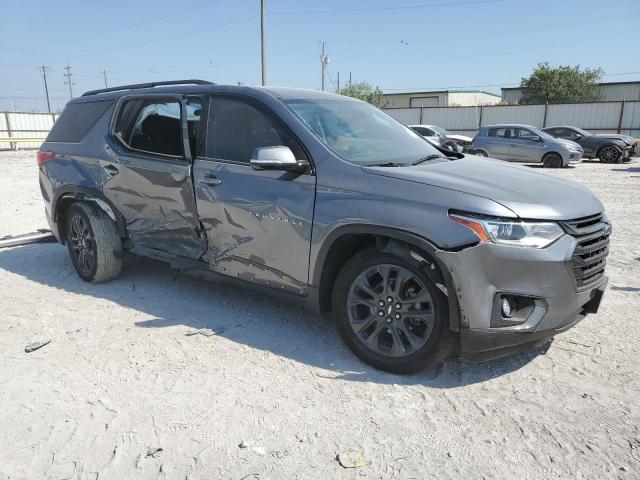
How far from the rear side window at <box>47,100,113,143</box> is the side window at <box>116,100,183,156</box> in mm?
384

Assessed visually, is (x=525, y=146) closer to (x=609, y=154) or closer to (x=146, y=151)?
Result: (x=609, y=154)

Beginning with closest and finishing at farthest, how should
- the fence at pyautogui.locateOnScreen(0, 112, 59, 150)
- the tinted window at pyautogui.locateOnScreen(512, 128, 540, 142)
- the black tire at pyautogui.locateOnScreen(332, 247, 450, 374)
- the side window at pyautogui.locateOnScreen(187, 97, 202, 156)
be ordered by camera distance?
the black tire at pyautogui.locateOnScreen(332, 247, 450, 374) < the side window at pyautogui.locateOnScreen(187, 97, 202, 156) < the tinted window at pyautogui.locateOnScreen(512, 128, 540, 142) < the fence at pyautogui.locateOnScreen(0, 112, 59, 150)

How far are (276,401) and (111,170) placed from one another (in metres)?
2.87

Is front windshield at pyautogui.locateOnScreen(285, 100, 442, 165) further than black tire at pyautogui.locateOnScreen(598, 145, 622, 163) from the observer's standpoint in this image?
No

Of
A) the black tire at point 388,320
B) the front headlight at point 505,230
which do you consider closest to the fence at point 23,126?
the black tire at point 388,320

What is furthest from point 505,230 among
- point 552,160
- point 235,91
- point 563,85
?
point 563,85

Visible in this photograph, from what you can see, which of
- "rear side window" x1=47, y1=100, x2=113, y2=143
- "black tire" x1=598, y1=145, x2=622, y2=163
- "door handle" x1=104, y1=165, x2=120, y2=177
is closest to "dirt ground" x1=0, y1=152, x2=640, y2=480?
"door handle" x1=104, y1=165, x2=120, y2=177

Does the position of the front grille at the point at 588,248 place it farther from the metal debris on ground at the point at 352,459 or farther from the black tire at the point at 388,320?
the metal debris on ground at the point at 352,459

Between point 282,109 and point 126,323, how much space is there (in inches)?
82.0

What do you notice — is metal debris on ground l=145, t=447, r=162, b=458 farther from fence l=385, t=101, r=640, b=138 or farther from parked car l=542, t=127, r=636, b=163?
fence l=385, t=101, r=640, b=138

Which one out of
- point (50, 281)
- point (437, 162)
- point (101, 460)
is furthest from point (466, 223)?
point (50, 281)

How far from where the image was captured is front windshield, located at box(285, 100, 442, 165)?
140 inches

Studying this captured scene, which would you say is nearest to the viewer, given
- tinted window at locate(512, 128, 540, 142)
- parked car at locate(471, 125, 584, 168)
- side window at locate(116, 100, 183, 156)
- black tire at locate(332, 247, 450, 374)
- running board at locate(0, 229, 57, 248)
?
black tire at locate(332, 247, 450, 374)

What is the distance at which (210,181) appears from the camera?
390 cm
